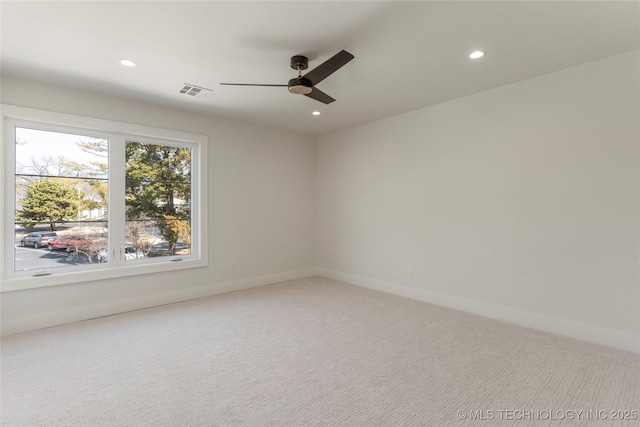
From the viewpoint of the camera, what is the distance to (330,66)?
7.55 feet

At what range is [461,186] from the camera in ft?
12.2

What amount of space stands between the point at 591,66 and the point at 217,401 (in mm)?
4326

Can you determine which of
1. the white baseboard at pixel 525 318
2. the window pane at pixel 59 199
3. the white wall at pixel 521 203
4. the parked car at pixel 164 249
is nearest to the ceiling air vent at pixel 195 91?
the window pane at pixel 59 199

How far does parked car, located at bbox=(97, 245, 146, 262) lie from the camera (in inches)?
142

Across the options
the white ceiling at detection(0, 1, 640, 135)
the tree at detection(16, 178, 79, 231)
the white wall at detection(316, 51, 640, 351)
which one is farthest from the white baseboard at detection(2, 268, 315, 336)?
the white ceiling at detection(0, 1, 640, 135)

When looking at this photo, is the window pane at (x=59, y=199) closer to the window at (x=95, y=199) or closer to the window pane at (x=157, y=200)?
the window at (x=95, y=199)

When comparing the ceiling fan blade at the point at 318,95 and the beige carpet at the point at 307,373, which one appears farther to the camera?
the ceiling fan blade at the point at 318,95

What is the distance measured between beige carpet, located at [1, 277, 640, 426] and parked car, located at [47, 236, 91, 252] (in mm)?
889

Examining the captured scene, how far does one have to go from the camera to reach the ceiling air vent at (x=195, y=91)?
130 inches

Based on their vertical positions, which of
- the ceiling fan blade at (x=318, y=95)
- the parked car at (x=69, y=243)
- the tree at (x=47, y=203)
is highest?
the ceiling fan blade at (x=318, y=95)

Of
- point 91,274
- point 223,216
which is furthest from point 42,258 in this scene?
point 223,216

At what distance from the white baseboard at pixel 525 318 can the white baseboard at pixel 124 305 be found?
1954mm

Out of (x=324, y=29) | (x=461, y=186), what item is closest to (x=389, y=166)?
(x=461, y=186)

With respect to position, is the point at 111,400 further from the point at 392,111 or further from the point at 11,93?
the point at 392,111
